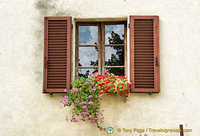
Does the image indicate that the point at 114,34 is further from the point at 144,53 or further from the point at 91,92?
the point at 91,92

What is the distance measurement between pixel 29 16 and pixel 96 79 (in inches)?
64.8

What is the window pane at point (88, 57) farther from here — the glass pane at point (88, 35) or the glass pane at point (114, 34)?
the glass pane at point (114, 34)

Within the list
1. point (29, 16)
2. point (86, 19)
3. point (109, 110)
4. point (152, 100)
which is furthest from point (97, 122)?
point (29, 16)

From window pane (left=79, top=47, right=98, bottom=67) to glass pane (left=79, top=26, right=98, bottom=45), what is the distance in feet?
0.44

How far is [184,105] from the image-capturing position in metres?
4.38

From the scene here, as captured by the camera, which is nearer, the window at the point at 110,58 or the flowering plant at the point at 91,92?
the flowering plant at the point at 91,92

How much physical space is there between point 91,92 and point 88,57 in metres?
0.84

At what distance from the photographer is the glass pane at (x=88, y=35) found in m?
4.94

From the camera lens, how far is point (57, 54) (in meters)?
4.51

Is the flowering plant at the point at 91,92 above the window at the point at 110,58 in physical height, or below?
below

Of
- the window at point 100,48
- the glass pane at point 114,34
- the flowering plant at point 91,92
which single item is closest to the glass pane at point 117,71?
the window at point 100,48

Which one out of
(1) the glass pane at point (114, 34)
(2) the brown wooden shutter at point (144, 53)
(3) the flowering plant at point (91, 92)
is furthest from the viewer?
(1) the glass pane at point (114, 34)

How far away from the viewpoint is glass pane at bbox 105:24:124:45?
4.91 meters

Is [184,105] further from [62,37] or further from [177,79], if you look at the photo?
[62,37]
